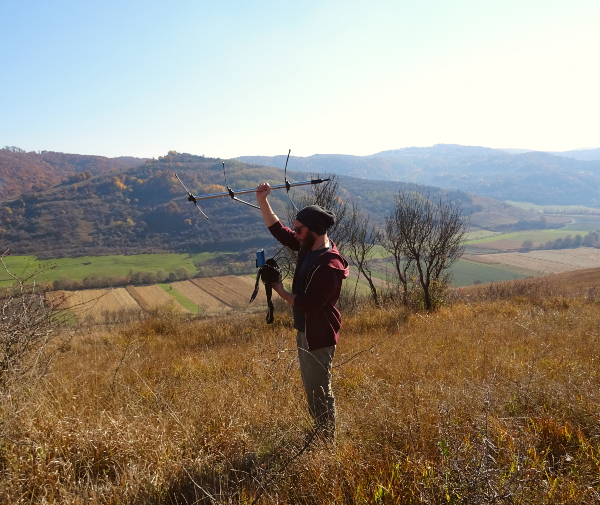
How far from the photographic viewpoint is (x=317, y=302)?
258cm

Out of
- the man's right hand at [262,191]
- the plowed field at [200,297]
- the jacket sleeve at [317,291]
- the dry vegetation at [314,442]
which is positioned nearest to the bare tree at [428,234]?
the dry vegetation at [314,442]

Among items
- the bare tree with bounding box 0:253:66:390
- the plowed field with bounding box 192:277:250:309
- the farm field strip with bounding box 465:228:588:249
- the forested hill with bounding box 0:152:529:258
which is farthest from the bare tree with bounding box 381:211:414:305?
the farm field strip with bounding box 465:228:588:249


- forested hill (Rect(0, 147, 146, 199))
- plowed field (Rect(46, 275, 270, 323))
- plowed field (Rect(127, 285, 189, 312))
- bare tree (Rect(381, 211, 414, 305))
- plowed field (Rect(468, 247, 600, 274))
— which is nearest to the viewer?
bare tree (Rect(381, 211, 414, 305))

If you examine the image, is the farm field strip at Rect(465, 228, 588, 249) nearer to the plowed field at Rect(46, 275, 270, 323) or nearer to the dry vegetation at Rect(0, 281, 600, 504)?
the plowed field at Rect(46, 275, 270, 323)

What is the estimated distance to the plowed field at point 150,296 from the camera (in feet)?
118

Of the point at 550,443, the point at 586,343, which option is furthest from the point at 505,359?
the point at 550,443

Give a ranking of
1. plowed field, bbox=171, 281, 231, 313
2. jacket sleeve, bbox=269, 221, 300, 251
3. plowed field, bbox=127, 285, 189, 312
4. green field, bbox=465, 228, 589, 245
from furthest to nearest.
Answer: green field, bbox=465, 228, 589, 245
plowed field, bbox=171, 281, 231, 313
plowed field, bbox=127, 285, 189, 312
jacket sleeve, bbox=269, 221, 300, 251

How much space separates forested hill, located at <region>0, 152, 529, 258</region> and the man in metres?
66.3

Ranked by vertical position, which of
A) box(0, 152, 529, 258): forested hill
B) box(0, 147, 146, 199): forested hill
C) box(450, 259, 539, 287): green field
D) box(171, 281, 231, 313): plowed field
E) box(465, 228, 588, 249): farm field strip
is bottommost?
box(171, 281, 231, 313): plowed field

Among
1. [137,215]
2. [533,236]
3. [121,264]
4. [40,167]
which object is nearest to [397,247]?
[121,264]

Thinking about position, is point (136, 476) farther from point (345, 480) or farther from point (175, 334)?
point (175, 334)

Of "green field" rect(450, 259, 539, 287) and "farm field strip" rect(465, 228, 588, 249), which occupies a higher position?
"farm field strip" rect(465, 228, 588, 249)

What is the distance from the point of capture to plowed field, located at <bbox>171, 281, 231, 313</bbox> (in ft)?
119

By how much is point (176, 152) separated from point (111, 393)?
143 metres
